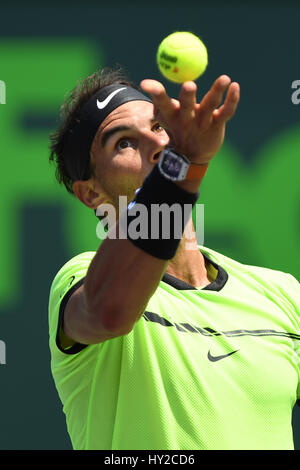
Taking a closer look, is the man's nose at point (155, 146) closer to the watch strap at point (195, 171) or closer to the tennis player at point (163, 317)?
the tennis player at point (163, 317)

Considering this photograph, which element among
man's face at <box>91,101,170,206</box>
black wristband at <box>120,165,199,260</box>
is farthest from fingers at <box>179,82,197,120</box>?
man's face at <box>91,101,170,206</box>

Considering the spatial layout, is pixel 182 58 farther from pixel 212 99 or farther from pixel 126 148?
pixel 126 148

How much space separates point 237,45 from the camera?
3781 millimetres

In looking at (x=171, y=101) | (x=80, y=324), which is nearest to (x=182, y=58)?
(x=171, y=101)

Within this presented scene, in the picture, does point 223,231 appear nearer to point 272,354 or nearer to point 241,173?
point 241,173

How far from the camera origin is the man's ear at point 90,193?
8.21 feet

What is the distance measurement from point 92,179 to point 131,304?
1.00 m

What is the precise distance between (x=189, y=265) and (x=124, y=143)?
424 millimetres

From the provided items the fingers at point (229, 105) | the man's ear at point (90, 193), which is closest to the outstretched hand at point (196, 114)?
the fingers at point (229, 105)

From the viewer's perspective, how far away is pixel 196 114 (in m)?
1.56

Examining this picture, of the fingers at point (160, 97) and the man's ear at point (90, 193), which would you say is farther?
the man's ear at point (90, 193)

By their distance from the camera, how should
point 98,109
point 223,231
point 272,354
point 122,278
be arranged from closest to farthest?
1. point 122,278
2. point 272,354
3. point 98,109
4. point 223,231
